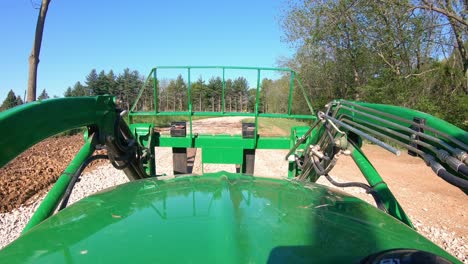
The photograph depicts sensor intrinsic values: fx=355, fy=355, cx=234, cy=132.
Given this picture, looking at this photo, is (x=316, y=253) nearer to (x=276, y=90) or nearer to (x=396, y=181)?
(x=396, y=181)

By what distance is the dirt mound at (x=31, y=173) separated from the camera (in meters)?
7.30

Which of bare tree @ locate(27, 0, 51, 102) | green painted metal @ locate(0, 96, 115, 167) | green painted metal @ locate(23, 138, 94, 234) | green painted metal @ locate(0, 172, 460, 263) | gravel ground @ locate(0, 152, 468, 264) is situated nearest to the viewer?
green painted metal @ locate(0, 172, 460, 263)

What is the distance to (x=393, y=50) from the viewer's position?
20.6 m

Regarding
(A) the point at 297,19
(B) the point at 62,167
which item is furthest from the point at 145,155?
(A) the point at 297,19

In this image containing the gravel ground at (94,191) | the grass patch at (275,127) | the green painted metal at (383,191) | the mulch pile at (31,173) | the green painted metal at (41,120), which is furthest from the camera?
the grass patch at (275,127)

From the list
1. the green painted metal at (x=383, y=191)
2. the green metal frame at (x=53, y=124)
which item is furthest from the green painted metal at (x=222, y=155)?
the green painted metal at (x=383, y=191)

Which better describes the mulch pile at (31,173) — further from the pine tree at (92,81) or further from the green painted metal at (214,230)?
the pine tree at (92,81)

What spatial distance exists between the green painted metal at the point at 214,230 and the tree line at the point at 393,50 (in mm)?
14709

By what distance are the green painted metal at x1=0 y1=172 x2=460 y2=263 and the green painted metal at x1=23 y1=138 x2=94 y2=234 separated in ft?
0.97

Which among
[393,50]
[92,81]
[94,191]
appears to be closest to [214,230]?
[94,191]

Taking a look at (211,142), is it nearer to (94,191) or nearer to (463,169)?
(94,191)

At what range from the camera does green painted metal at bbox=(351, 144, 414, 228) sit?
2.25m

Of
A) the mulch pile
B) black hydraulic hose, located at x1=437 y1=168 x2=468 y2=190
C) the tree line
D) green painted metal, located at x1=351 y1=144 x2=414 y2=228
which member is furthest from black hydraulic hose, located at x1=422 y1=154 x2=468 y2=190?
the tree line

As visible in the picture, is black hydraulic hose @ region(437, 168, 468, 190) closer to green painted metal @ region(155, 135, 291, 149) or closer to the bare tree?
green painted metal @ region(155, 135, 291, 149)
